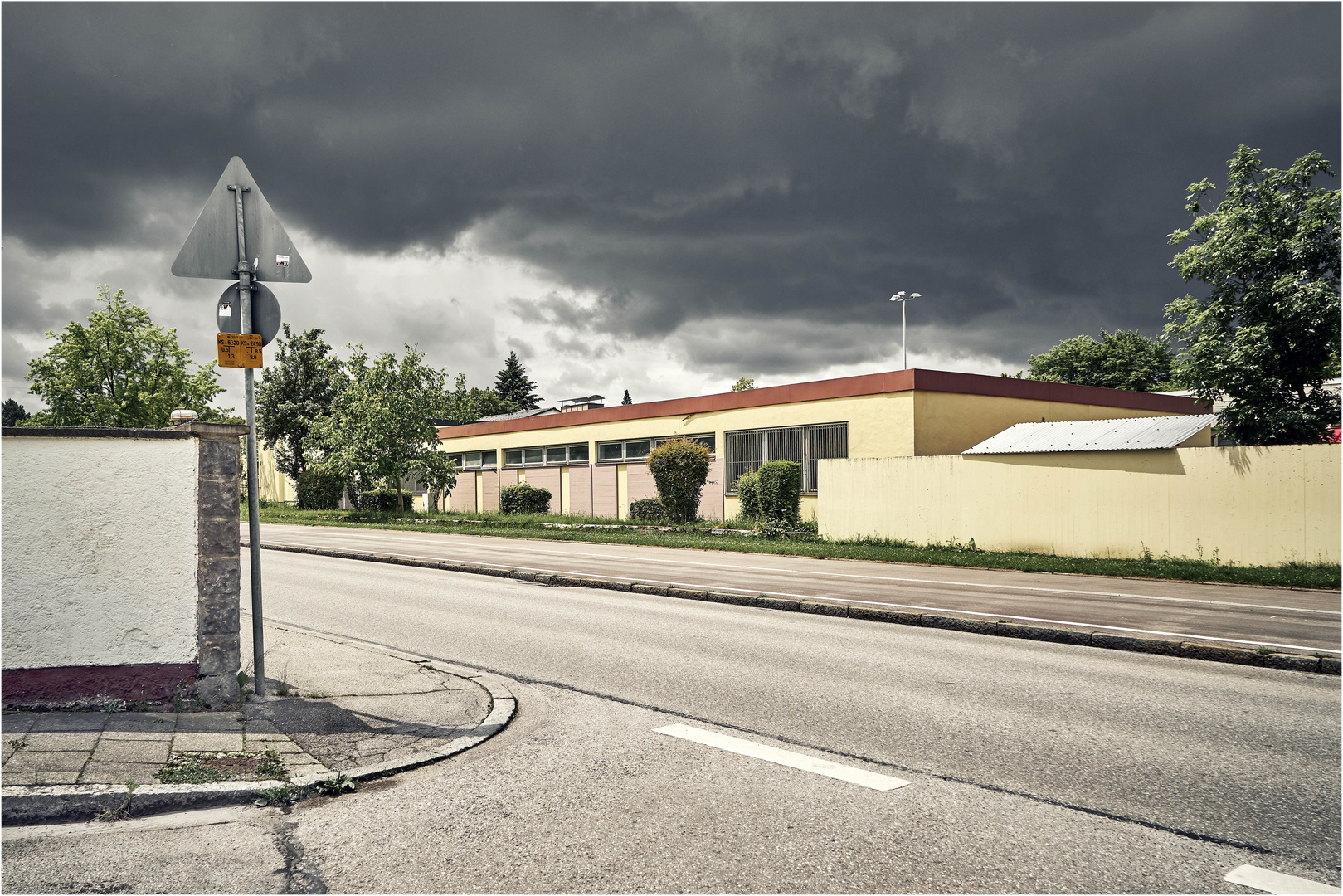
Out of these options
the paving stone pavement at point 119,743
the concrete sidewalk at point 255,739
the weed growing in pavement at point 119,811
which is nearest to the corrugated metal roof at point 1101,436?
the concrete sidewalk at point 255,739

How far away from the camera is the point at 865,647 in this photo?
A: 8359mm

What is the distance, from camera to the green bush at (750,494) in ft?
83.4

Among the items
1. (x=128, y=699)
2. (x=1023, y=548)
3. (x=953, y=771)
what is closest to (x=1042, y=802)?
(x=953, y=771)

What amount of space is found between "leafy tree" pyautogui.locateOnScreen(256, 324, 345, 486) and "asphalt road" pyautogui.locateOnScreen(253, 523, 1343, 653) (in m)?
39.8

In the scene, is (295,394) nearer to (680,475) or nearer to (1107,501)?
(680,475)

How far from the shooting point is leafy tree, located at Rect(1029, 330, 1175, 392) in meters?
63.8

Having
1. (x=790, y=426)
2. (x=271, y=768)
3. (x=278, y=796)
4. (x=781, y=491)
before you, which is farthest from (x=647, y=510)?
(x=278, y=796)

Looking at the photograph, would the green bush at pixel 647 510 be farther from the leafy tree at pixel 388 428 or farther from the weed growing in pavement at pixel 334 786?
the weed growing in pavement at pixel 334 786

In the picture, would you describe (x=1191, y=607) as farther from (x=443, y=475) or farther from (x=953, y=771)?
(x=443, y=475)

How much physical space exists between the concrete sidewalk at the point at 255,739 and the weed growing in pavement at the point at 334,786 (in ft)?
0.17

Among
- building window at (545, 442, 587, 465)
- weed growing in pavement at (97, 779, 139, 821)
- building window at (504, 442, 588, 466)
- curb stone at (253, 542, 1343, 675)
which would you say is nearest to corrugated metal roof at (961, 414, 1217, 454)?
curb stone at (253, 542, 1343, 675)

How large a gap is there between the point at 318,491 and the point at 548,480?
2063 cm

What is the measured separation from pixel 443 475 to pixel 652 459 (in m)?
15.0

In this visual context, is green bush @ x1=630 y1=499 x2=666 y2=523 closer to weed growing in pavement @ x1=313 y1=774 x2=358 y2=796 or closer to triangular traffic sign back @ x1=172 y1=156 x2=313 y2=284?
triangular traffic sign back @ x1=172 y1=156 x2=313 y2=284
